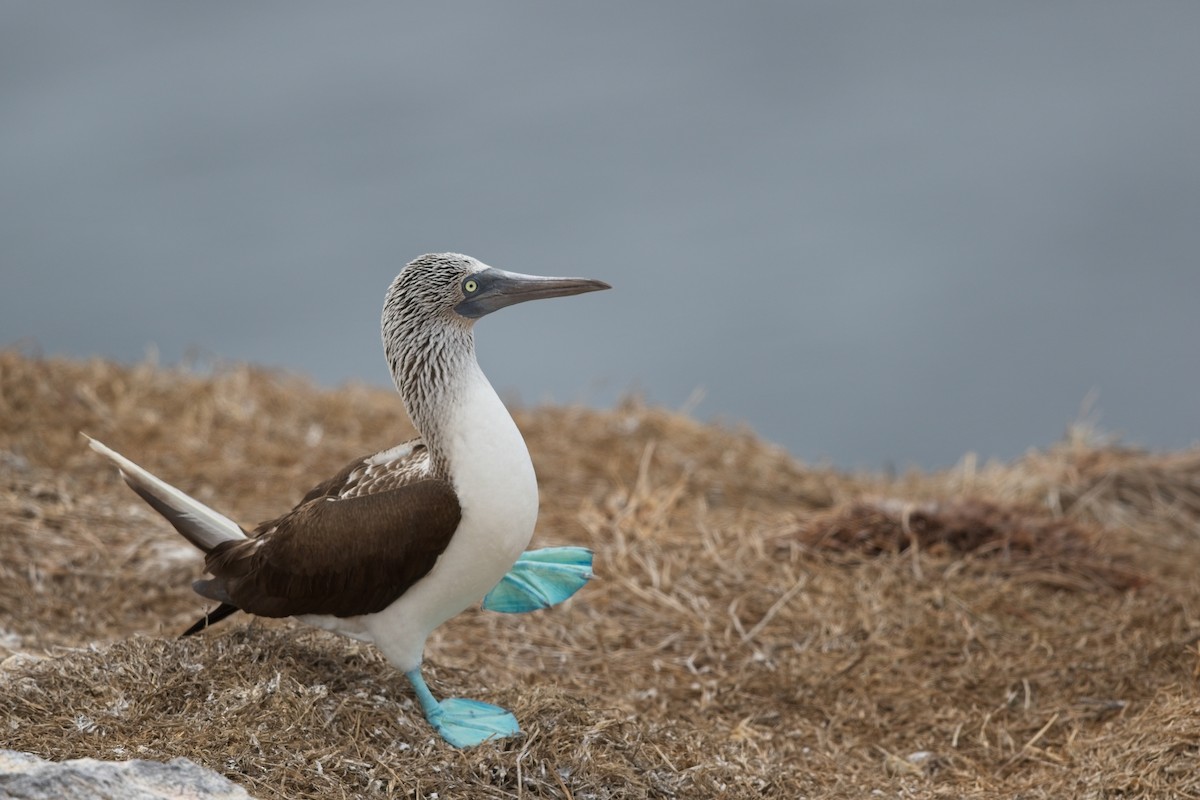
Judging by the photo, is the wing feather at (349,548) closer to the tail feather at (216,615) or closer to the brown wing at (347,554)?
the brown wing at (347,554)

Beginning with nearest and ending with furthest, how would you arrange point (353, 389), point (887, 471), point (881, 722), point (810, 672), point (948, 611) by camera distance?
point (881, 722), point (810, 672), point (948, 611), point (887, 471), point (353, 389)

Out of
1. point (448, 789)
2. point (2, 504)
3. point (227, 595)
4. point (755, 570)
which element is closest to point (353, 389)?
point (2, 504)

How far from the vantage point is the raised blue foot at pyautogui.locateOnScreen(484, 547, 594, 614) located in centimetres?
515

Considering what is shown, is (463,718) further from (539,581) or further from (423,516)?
(423,516)

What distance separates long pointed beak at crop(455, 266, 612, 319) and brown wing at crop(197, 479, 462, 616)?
0.63m

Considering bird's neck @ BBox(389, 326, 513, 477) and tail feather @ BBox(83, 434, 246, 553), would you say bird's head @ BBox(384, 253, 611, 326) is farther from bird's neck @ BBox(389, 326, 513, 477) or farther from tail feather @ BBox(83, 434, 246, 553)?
tail feather @ BBox(83, 434, 246, 553)

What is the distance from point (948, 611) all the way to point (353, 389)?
6884 mm

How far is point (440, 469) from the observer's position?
4.56 meters

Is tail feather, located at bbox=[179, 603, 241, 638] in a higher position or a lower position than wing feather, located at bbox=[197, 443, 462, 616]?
lower

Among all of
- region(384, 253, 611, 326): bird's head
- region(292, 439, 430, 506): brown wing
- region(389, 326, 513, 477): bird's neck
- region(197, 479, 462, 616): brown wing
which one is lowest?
region(197, 479, 462, 616): brown wing

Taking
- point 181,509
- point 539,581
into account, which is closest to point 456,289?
point 539,581

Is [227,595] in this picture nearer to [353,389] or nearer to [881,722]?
[881,722]

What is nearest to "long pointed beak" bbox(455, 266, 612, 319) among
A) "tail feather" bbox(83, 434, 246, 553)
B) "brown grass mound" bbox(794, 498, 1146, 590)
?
"tail feather" bbox(83, 434, 246, 553)

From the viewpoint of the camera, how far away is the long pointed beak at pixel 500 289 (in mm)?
4691
